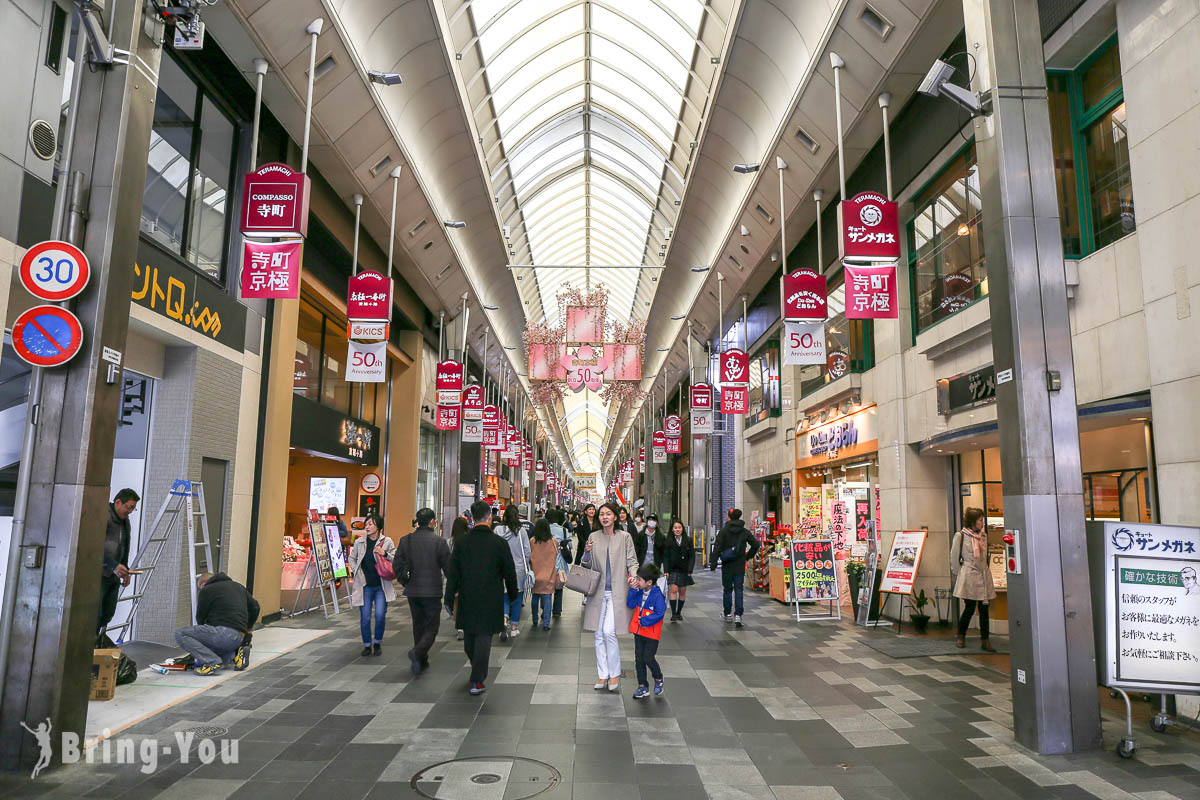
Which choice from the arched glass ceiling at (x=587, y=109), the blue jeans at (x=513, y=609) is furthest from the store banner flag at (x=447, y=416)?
the blue jeans at (x=513, y=609)

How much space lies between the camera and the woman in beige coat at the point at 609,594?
6.45 metres

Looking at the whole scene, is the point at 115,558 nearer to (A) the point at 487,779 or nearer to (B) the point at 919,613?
(A) the point at 487,779

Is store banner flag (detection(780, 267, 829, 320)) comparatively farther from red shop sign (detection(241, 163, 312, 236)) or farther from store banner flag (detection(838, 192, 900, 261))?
red shop sign (detection(241, 163, 312, 236))

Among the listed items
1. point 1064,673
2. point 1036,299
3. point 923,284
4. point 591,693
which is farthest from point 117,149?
point 923,284

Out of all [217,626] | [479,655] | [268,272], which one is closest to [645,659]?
[479,655]

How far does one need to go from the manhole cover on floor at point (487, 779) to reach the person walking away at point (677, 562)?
657 cm

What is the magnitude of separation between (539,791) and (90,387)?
3.46m

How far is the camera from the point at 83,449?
175 inches

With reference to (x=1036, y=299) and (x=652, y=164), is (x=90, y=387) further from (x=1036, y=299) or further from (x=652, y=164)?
(x=652, y=164)

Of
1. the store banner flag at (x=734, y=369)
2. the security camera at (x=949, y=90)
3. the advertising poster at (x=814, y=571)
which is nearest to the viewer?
the security camera at (x=949, y=90)

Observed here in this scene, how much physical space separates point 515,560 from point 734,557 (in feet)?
10.2

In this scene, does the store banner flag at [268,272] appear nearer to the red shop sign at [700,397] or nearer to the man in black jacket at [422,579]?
the man in black jacket at [422,579]

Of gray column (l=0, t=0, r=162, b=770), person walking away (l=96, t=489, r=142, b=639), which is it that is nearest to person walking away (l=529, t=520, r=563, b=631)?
person walking away (l=96, t=489, r=142, b=639)

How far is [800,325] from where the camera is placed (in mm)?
11234
